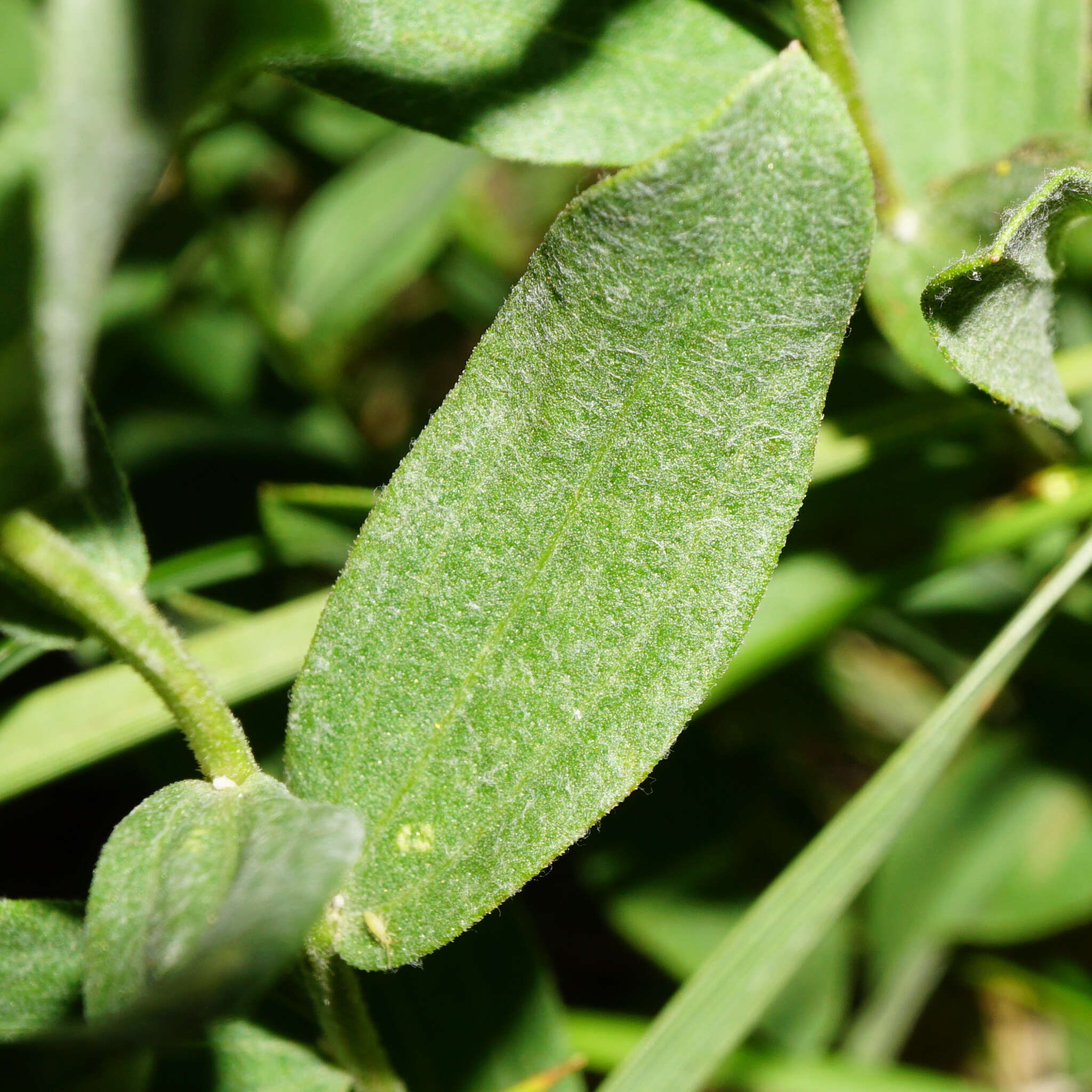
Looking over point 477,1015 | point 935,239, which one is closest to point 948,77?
point 935,239

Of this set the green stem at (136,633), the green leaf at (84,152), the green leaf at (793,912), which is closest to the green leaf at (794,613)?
the green leaf at (793,912)

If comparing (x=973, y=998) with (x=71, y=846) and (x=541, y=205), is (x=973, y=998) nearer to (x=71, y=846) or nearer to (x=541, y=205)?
(x=71, y=846)

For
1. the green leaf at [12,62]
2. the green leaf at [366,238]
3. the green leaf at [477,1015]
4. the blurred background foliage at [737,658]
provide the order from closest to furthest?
the green leaf at [477,1015] < the blurred background foliage at [737,658] < the green leaf at [12,62] < the green leaf at [366,238]

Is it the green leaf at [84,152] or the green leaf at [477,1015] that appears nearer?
the green leaf at [84,152]

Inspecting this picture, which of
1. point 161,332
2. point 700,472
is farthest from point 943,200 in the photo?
point 161,332

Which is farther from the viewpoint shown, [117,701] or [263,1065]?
[117,701]

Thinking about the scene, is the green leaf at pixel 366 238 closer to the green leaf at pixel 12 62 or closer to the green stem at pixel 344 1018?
the green leaf at pixel 12 62

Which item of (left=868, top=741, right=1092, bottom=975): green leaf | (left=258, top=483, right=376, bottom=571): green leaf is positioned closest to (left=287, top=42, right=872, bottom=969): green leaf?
(left=258, top=483, right=376, bottom=571): green leaf

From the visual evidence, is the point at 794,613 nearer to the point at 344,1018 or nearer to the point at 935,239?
the point at 935,239
